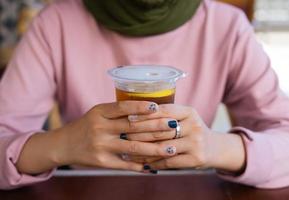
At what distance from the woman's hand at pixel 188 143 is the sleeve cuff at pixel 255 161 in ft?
0.08

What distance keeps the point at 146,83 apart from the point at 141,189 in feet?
0.93

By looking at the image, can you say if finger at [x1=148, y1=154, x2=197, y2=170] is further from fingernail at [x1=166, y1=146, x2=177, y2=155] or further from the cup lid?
the cup lid

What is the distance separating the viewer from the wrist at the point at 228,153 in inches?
36.3

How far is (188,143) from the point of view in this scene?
854mm

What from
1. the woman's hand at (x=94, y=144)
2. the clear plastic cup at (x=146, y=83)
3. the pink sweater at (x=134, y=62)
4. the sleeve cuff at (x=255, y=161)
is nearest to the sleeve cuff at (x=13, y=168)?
the woman's hand at (x=94, y=144)

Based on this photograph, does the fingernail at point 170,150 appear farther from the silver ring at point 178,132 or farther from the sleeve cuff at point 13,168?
the sleeve cuff at point 13,168

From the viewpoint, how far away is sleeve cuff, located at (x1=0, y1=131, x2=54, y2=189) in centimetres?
95

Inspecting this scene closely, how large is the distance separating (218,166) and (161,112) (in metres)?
0.21

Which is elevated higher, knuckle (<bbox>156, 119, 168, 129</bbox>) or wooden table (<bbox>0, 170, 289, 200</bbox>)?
knuckle (<bbox>156, 119, 168, 129</bbox>)

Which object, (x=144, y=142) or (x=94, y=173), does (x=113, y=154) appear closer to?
(x=144, y=142)

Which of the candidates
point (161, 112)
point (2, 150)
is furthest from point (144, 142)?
point (2, 150)

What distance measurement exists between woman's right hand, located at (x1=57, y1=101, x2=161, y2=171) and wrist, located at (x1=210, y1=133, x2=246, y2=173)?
15 cm

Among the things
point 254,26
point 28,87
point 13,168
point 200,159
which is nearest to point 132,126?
point 200,159

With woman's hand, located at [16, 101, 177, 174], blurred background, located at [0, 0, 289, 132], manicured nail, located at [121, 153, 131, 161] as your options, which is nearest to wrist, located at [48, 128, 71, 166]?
woman's hand, located at [16, 101, 177, 174]
